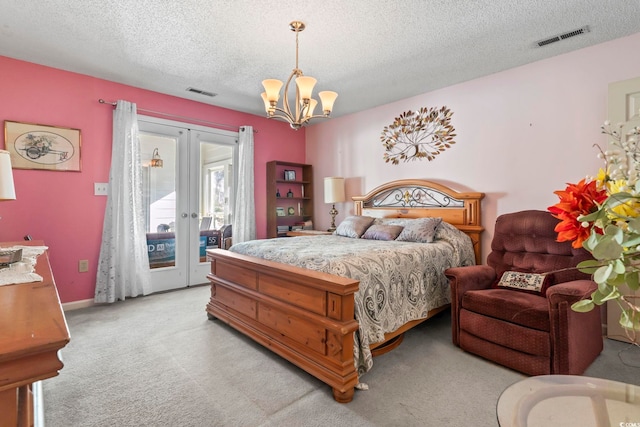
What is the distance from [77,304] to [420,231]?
3.76 meters

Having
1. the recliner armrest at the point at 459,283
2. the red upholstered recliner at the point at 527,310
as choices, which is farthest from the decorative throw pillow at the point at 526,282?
the recliner armrest at the point at 459,283

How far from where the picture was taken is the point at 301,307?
6.96 ft

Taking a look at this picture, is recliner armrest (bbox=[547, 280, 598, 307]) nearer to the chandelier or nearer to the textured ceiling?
the textured ceiling

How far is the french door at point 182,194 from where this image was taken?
400cm

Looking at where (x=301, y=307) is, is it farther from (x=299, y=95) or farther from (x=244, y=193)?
(x=244, y=193)

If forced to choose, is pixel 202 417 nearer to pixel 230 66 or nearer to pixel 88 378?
pixel 88 378

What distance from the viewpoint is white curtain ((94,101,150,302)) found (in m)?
3.53

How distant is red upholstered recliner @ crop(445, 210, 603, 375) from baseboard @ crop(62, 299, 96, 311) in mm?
3769

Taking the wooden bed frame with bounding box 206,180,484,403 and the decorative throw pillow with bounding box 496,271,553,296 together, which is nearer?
the wooden bed frame with bounding box 206,180,484,403

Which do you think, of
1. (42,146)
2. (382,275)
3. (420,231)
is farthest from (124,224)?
(420,231)

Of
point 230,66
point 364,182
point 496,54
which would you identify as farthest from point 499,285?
point 230,66

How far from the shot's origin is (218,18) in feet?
7.85

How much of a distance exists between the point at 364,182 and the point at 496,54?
2.24m

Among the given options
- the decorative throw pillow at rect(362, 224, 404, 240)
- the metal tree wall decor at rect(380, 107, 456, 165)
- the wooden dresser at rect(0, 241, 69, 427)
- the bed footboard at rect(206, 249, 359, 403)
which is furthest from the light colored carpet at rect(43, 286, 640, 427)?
the metal tree wall decor at rect(380, 107, 456, 165)
